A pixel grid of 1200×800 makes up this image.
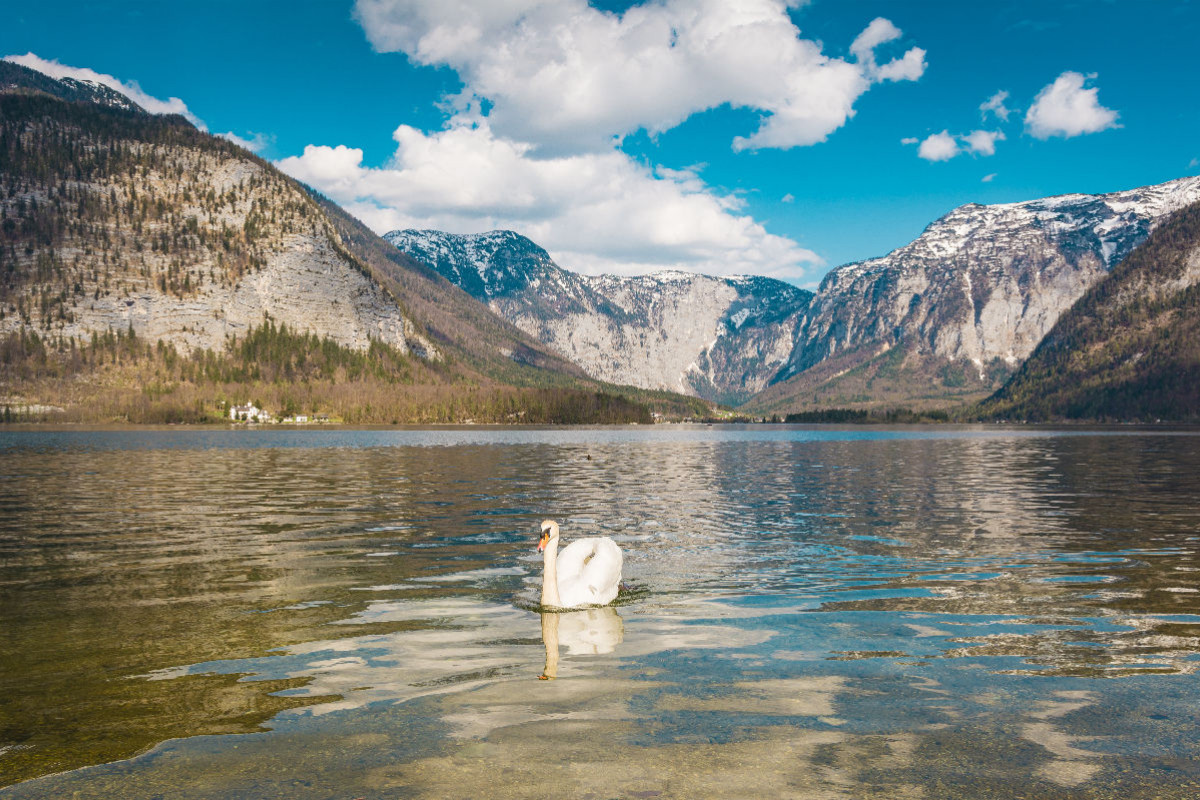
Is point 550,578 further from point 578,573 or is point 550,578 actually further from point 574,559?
point 574,559

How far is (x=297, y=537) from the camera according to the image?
112 ft

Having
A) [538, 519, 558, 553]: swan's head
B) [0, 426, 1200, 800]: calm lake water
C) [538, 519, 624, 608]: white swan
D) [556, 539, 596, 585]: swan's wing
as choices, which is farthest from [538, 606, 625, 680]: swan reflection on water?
[538, 519, 558, 553]: swan's head

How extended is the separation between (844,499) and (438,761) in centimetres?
4303

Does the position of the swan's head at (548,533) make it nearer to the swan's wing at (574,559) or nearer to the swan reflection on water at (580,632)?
the swan's wing at (574,559)

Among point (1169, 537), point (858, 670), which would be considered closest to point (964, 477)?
point (1169, 537)

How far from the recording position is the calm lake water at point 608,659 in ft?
33.7

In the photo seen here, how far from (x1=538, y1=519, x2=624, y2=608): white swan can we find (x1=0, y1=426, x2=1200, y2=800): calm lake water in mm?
676

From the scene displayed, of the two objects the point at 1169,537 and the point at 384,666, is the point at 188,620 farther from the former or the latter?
the point at 1169,537

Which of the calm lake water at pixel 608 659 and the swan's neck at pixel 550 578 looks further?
the swan's neck at pixel 550 578

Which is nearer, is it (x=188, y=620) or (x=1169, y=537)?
(x=188, y=620)

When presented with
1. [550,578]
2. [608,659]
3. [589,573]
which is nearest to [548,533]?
[550,578]

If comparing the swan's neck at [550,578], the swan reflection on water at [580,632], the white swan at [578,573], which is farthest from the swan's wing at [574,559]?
the swan reflection on water at [580,632]

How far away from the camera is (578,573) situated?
20.8 m

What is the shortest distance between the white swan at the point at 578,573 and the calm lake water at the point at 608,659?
676mm
